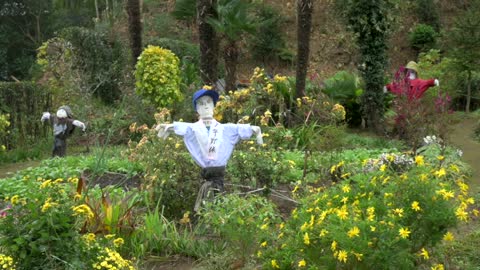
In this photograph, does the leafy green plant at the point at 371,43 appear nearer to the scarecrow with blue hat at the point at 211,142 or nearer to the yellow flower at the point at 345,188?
the scarecrow with blue hat at the point at 211,142

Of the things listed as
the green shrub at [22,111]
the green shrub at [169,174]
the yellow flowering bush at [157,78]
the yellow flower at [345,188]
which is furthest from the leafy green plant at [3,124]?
the yellow flower at [345,188]

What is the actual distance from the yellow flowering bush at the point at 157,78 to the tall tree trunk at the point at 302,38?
253 centimetres

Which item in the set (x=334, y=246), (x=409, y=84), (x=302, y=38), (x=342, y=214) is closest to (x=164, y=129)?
(x=342, y=214)

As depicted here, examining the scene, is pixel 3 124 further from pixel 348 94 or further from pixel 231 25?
pixel 348 94

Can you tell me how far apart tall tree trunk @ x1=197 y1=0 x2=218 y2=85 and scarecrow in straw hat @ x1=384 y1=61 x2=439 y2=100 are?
12.3ft

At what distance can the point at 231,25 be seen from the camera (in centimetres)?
1366

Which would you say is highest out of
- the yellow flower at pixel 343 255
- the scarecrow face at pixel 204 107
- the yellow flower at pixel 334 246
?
the scarecrow face at pixel 204 107

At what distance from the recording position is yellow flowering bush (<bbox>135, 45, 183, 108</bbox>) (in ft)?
43.1

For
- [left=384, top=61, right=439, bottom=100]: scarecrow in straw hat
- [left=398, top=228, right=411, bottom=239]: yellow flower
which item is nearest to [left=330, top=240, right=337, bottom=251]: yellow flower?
[left=398, top=228, right=411, bottom=239]: yellow flower

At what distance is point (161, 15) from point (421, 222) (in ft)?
83.9

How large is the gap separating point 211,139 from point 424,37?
2010cm

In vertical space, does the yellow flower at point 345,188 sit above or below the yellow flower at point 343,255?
above

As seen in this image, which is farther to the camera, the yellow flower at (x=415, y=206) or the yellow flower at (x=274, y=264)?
the yellow flower at (x=274, y=264)

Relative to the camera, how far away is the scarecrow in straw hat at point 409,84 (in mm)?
11094
